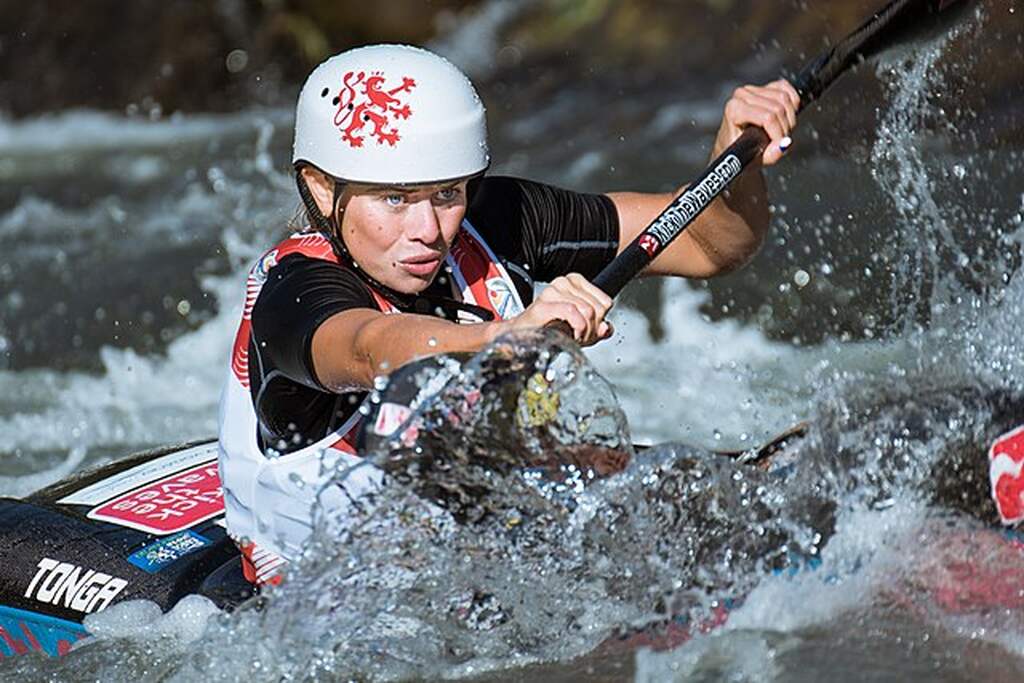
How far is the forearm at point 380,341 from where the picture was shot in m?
2.90

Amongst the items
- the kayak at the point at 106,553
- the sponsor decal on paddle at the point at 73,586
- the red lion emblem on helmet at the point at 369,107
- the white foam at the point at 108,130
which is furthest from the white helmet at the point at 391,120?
the white foam at the point at 108,130

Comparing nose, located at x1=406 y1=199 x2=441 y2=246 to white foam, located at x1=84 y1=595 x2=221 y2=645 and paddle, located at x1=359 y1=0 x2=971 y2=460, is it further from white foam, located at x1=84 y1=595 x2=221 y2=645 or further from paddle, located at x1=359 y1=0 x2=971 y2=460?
white foam, located at x1=84 y1=595 x2=221 y2=645

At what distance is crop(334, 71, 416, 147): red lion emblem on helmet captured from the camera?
3154 mm

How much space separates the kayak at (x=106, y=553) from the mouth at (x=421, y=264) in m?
0.78

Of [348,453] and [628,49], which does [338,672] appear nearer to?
[348,453]

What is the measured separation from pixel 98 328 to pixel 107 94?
3480 mm

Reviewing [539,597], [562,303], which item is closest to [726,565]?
[539,597]

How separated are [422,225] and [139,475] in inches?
55.1

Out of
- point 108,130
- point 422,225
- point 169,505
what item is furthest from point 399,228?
point 108,130

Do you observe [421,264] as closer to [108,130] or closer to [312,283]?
[312,283]

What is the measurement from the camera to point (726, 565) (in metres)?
3.14

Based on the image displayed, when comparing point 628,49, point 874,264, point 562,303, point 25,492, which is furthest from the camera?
point 628,49

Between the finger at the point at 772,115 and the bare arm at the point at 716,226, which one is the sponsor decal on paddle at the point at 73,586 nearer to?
the bare arm at the point at 716,226

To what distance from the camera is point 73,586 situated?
3.69 m
